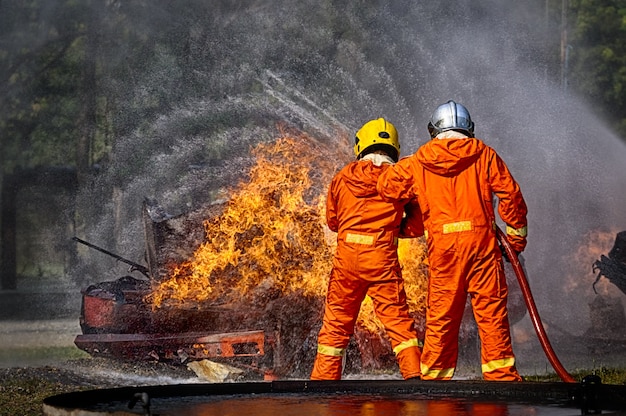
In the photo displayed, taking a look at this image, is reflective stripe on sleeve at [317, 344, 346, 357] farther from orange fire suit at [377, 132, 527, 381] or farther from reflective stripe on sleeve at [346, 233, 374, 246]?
orange fire suit at [377, 132, 527, 381]

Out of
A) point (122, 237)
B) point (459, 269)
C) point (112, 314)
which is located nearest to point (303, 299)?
point (112, 314)

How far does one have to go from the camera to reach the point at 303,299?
870 cm

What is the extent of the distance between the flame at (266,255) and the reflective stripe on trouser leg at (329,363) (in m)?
1.25

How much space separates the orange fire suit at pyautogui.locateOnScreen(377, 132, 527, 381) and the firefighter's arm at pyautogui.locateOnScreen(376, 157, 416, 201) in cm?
15

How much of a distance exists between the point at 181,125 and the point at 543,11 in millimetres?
9376

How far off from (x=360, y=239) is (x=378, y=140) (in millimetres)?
727

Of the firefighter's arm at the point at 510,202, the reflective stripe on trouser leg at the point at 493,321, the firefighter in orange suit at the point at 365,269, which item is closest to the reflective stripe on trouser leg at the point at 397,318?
the firefighter in orange suit at the point at 365,269

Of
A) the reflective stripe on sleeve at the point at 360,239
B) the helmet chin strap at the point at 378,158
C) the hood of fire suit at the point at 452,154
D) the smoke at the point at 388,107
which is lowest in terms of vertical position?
the reflective stripe on sleeve at the point at 360,239

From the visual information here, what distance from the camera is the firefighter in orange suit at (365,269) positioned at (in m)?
7.24

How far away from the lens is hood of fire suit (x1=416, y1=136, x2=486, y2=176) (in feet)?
21.5

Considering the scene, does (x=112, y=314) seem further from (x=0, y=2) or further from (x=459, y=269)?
(x=0, y=2)

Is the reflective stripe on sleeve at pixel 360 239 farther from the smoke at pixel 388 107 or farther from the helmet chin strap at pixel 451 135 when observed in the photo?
the smoke at pixel 388 107

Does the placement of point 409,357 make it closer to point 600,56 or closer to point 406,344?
point 406,344

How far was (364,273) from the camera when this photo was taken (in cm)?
727
